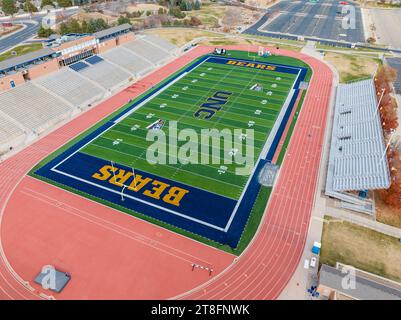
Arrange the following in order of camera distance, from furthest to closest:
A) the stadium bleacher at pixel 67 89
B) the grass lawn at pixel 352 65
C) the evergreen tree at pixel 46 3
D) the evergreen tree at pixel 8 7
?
1. the evergreen tree at pixel 46 3
2. the evergreen tree at pixel 8 7
3. the grass lawn at pixel 352 65
4. the stadium bleacher at pixel 67 89

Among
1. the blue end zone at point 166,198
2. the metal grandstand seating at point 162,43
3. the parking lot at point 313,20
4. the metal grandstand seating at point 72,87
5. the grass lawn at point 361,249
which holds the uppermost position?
the parking lot at point 313,20

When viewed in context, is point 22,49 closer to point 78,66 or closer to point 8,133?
point 78,66

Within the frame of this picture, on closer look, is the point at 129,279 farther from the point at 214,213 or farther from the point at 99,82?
the point at 99,82

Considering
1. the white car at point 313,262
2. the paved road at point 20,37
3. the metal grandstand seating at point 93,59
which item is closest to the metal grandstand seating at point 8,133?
the metal grandstand seating at point 93,59

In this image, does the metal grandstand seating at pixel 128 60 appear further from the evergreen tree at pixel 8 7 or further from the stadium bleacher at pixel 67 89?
the evergreen tree at pixel 8 7

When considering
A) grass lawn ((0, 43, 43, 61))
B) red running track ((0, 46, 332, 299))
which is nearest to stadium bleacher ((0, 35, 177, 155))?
red running track ((0, 46, 332, 299))

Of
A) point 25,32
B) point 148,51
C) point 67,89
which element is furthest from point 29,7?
point 67,89
